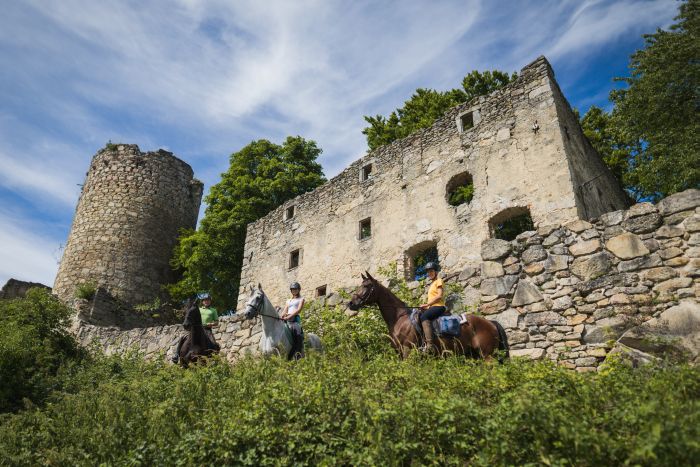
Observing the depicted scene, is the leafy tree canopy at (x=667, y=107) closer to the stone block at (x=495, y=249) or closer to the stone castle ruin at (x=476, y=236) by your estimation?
the stone castle ruin at (x=476, y=236)

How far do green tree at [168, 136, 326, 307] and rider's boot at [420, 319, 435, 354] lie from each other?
49.7 feet

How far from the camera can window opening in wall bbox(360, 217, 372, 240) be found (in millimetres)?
15305

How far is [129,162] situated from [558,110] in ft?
59.4

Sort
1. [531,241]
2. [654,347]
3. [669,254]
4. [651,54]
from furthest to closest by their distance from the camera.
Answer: [651,54], [531,241], [669,254], [654,347]

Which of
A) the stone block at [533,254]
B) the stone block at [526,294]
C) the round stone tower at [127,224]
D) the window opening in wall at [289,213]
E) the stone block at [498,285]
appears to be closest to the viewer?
the stone block at [526,294]

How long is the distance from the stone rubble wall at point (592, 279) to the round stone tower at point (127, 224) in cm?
1646

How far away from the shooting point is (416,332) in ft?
21.5

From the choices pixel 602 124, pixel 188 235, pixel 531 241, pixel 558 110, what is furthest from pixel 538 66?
pixel 188 235

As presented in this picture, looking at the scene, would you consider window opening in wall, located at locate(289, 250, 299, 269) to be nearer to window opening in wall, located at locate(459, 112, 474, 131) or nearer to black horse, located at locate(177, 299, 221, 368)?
window opening in wall, located at locate(459, 112, 474, 131)

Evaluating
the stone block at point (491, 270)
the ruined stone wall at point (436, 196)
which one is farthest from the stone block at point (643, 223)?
the ruined stone wall at point (436, 196)

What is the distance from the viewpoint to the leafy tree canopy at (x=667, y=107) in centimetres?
1357

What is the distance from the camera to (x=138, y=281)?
19.3m

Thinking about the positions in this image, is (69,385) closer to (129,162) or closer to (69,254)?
(69,254)

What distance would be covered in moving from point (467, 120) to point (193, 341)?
33.2 ft
